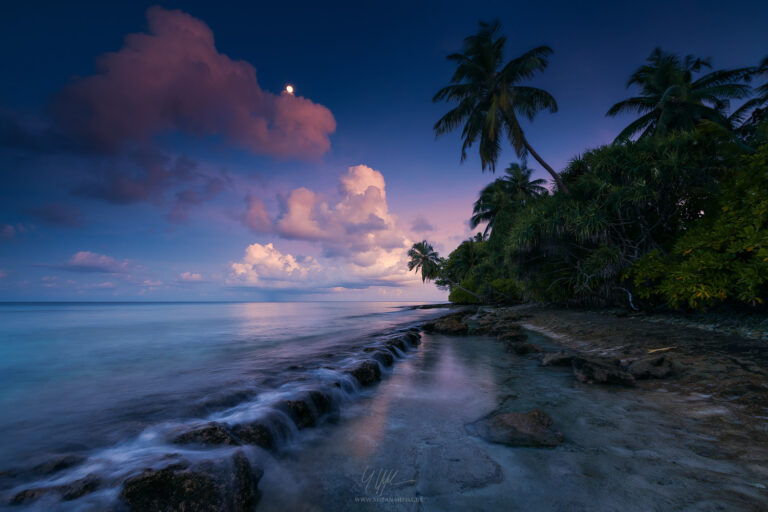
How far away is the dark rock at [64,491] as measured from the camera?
221 cm

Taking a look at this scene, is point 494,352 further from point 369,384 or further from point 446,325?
point 446,325

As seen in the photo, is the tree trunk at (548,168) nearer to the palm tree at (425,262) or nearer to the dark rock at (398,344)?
the dark rock at (398,344)

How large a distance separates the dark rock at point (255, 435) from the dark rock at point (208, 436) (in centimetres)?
12

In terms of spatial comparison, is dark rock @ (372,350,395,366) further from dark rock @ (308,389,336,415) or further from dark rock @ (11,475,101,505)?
dark rock @ (11,475,101,505)

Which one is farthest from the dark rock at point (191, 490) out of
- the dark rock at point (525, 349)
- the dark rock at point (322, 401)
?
the dark rock at point (525, 349)

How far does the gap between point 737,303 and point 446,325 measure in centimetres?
906

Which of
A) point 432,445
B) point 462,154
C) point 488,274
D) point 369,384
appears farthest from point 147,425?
point 488,274

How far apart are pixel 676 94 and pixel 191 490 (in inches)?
1201

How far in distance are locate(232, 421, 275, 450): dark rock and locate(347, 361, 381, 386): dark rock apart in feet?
7.83

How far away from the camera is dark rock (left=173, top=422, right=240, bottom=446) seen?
288 centimetres

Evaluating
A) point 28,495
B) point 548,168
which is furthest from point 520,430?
point 548,168

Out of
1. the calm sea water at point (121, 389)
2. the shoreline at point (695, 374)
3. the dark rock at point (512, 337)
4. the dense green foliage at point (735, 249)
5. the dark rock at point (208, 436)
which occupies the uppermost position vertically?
the dense green foliage at point (735, 249)

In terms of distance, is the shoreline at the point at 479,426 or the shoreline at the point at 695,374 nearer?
the shoreline at the point at 479,426

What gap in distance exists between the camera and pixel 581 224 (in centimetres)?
1061
